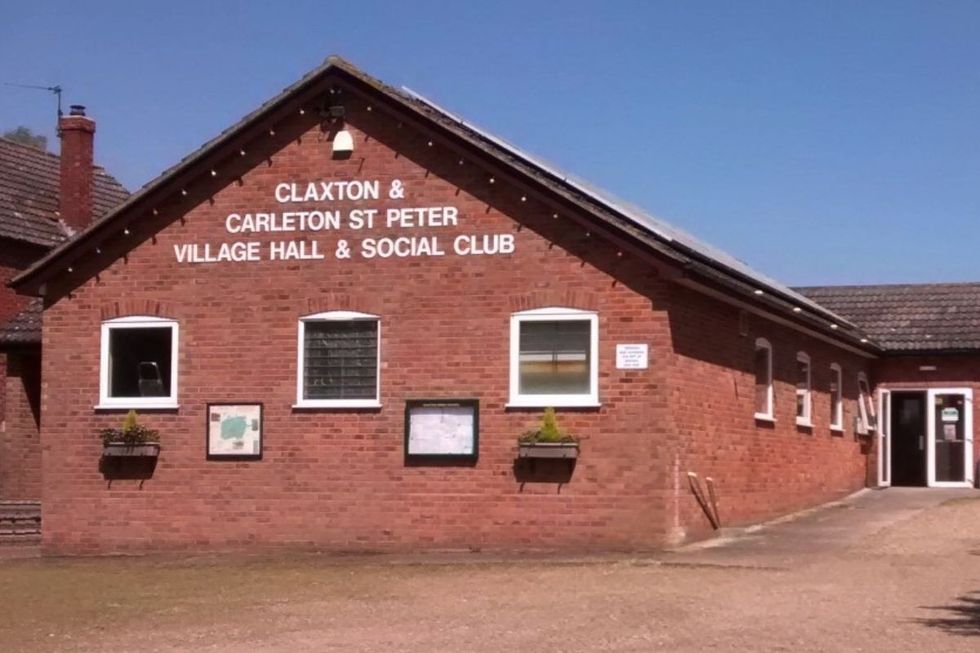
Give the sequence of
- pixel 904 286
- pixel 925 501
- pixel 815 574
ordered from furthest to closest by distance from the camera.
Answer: pixel 904 286, pixel 925 501, pixel 815 574

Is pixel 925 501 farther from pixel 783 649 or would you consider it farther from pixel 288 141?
pixel 783 649

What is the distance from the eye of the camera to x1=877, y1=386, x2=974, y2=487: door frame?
113 feet

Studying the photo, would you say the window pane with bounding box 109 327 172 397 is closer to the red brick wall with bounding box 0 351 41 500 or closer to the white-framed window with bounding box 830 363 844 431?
the red brick wall with bounding box 0 351 41 500

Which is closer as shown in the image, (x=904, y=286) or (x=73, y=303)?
(x=73, y=303)

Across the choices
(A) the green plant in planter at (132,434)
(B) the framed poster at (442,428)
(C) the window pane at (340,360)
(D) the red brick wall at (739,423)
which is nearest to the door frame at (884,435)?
(D) the red brick wall at (739,423)

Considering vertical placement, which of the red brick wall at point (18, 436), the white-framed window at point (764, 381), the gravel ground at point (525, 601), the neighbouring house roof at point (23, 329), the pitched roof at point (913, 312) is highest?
the pitched roof at point (913, 312)

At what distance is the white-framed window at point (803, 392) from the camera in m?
27.2

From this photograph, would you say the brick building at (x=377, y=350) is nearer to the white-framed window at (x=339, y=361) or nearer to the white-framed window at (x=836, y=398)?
the white-framed window at (x=339, y=361)

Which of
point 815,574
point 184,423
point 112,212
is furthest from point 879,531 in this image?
point 112,212

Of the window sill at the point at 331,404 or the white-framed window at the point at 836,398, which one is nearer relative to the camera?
the window sill at the point at 331,404

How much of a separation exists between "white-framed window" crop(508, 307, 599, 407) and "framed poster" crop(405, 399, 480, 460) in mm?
637

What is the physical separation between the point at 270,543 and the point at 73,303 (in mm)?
4580

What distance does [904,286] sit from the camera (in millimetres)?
38406

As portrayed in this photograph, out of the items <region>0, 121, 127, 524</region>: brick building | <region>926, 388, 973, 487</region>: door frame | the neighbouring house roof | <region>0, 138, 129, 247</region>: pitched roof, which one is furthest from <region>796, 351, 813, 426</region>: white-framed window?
<region>0, 138, 129, 247</region>: pitched roof
